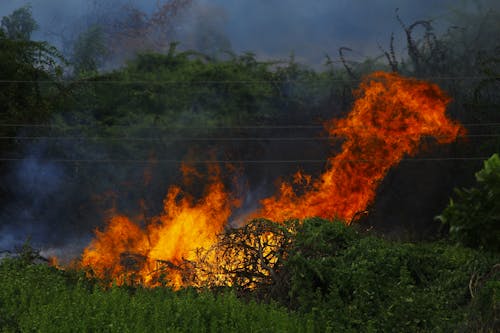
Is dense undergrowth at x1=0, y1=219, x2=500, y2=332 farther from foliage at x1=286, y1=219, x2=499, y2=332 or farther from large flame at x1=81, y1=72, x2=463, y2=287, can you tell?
large flame at x1=81, y1=72, x2=463, y2=287

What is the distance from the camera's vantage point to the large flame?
23.0 m

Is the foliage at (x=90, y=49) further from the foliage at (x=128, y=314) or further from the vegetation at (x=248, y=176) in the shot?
the foliage at (x=128, y=314)

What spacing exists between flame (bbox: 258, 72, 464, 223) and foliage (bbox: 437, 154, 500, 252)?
11.3 meters

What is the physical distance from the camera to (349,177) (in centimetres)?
2417

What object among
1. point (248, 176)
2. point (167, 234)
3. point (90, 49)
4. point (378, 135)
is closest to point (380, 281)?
point (167, 234)

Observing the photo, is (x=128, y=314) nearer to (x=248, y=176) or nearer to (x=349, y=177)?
(x=349, y=177)

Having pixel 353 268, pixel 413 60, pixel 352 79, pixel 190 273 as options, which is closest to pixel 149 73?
pixel 352 79

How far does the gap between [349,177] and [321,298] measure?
36.1ft

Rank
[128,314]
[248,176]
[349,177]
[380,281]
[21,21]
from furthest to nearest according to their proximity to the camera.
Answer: [21,21] → [248,176] → [349,177] → [380,281] → [128,314]

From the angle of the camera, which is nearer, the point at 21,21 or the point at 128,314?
the point at 128,314

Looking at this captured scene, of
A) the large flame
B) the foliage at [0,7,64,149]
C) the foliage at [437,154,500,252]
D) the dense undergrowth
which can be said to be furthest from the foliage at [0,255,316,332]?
the foliage at [0,7,64,149]

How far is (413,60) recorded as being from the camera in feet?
92.3

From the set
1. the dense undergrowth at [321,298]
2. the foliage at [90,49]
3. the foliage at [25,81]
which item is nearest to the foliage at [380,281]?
the dense undergrowth at [321,298]

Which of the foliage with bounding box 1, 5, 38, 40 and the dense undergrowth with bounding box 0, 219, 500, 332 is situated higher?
the foliage with bounding box 1, 5, 38, 40
